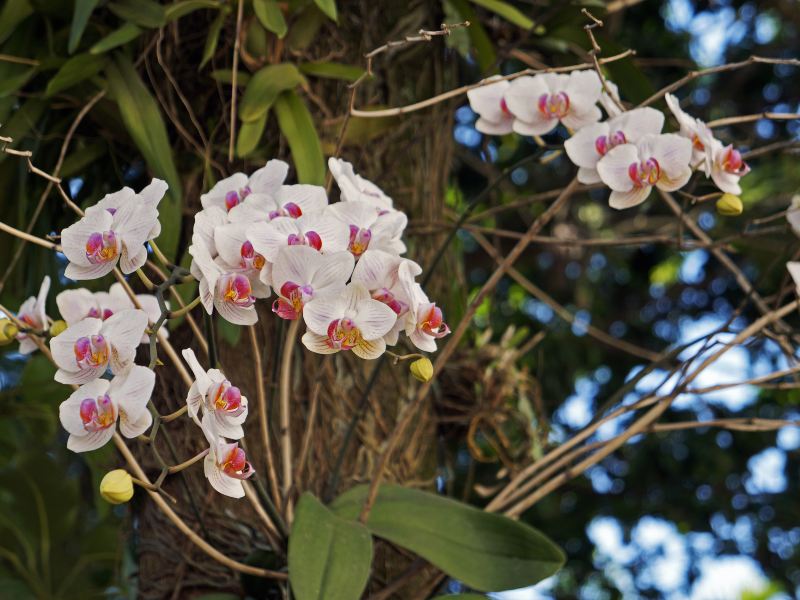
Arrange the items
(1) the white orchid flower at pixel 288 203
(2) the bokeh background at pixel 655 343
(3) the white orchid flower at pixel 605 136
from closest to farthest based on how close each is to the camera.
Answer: (1) the white orchid flower at pixel 288 203 → (3) the white orchid flower at pixel 605 136 → (2) the bokeh background at pixel 655 343

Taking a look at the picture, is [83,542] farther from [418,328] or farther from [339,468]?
[418,328]

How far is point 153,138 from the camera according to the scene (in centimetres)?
93

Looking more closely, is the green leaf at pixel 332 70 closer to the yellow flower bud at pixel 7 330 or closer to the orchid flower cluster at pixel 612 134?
the orchid flower cluster at pixel 612 134

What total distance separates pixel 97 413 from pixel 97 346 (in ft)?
0.14

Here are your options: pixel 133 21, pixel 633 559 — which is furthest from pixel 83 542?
pixel 633 559

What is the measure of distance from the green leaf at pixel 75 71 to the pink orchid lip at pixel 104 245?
0.37 m

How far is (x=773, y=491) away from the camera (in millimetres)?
2355

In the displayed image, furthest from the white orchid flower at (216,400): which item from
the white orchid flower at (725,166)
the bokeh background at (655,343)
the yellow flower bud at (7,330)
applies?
the bokeh background at (655,343)

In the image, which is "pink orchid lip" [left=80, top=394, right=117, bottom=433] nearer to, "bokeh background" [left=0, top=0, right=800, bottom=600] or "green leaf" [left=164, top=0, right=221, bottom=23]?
"green leaf" [left=164, top=0, right=221, bottom=23]

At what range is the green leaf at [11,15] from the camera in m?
0.96

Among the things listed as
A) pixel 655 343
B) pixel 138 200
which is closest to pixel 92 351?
pixel 138 200

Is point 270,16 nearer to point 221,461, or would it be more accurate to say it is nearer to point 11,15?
point 11,15

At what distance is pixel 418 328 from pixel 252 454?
327 millimetres

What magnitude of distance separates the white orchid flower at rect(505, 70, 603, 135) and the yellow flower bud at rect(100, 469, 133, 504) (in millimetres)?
469
